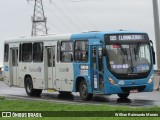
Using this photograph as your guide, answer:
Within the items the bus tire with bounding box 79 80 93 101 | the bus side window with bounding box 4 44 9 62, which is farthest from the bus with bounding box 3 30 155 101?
the bus side window with bounding box 4 44 9 62

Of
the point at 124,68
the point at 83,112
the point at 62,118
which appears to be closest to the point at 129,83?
the point at 124,68

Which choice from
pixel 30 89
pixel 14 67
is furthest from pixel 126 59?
pixel 14 67

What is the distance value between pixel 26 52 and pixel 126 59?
7461mm

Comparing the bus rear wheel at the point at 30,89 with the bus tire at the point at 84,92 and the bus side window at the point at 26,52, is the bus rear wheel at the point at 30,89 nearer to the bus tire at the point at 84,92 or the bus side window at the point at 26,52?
the bus side window at the point at 26,52

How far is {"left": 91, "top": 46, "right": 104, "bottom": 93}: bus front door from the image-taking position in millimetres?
21844

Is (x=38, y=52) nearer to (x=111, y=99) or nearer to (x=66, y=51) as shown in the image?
(x=66, y=51)

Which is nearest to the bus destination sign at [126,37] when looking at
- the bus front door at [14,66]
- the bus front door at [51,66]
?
the bus front door at [51,66]

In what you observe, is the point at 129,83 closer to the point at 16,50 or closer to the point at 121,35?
the point at 121,35

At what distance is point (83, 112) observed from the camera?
1554 cm

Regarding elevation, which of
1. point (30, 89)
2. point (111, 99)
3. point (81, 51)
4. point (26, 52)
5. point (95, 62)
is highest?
point (26, 52)

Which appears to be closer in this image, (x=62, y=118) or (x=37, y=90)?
(x=62, y=118)

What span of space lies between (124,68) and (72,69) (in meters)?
2.93

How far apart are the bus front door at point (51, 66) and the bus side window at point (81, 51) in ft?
6.99

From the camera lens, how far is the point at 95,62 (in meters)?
22.2
